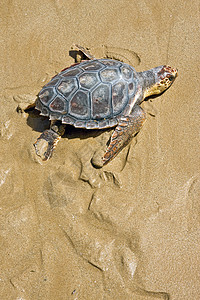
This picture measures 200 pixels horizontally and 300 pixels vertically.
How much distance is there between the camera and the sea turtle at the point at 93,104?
11.6ft

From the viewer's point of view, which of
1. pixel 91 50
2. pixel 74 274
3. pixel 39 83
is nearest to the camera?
pixel 74 274

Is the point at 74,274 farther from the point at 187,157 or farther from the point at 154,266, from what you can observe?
the point at 187,157

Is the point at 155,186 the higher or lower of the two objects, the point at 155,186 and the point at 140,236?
the higher

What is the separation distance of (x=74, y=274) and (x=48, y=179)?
1.27 m

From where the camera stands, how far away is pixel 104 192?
10.8ft

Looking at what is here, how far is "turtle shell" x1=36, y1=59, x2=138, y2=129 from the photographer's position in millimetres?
3543

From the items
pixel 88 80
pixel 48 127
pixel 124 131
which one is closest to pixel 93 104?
pixel 88 80

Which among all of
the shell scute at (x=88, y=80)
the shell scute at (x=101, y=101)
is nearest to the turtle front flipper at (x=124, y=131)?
the shell scute at (x=101, y=101)

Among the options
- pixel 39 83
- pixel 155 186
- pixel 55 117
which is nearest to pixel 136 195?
pixel 155 186

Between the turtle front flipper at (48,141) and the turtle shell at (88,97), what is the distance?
7.8 inches

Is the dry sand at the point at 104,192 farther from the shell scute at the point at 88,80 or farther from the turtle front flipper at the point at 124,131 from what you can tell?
the shell scute at the point at 88,80

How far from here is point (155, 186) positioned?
11.0 feet

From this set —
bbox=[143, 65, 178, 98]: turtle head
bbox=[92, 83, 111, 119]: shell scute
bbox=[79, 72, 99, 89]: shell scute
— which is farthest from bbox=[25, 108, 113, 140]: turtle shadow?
bbox=[143, 65, 178, 98]: turtle head

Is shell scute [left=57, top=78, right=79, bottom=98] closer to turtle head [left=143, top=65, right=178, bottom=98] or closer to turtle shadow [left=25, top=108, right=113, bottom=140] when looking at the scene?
turtle shadow [left=25, top=108, right=113, bottom=140]
